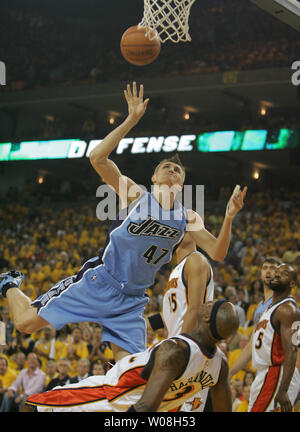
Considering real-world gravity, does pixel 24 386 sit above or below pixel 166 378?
below

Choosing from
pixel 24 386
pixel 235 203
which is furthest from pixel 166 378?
pixel 24 386

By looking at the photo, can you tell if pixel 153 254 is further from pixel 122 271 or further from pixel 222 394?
pixel 222 394

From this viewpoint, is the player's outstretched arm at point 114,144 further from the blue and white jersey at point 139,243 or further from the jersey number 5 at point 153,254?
the jersey number 5 at point 153,254

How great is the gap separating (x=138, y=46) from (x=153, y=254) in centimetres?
261

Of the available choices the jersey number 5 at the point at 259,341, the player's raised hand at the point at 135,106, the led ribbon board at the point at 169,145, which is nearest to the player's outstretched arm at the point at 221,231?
the jersey number 5 at the point at 259,341

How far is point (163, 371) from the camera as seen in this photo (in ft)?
10.4

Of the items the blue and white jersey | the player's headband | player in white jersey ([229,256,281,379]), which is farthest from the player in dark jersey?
player in white jersey ([229,256,281,379])

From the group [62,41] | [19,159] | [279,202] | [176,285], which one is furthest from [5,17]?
[176,285]

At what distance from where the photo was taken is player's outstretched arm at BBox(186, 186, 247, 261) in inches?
183

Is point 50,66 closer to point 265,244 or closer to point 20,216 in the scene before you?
point 20,216

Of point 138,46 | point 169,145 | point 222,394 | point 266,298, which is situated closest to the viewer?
point 222,394
